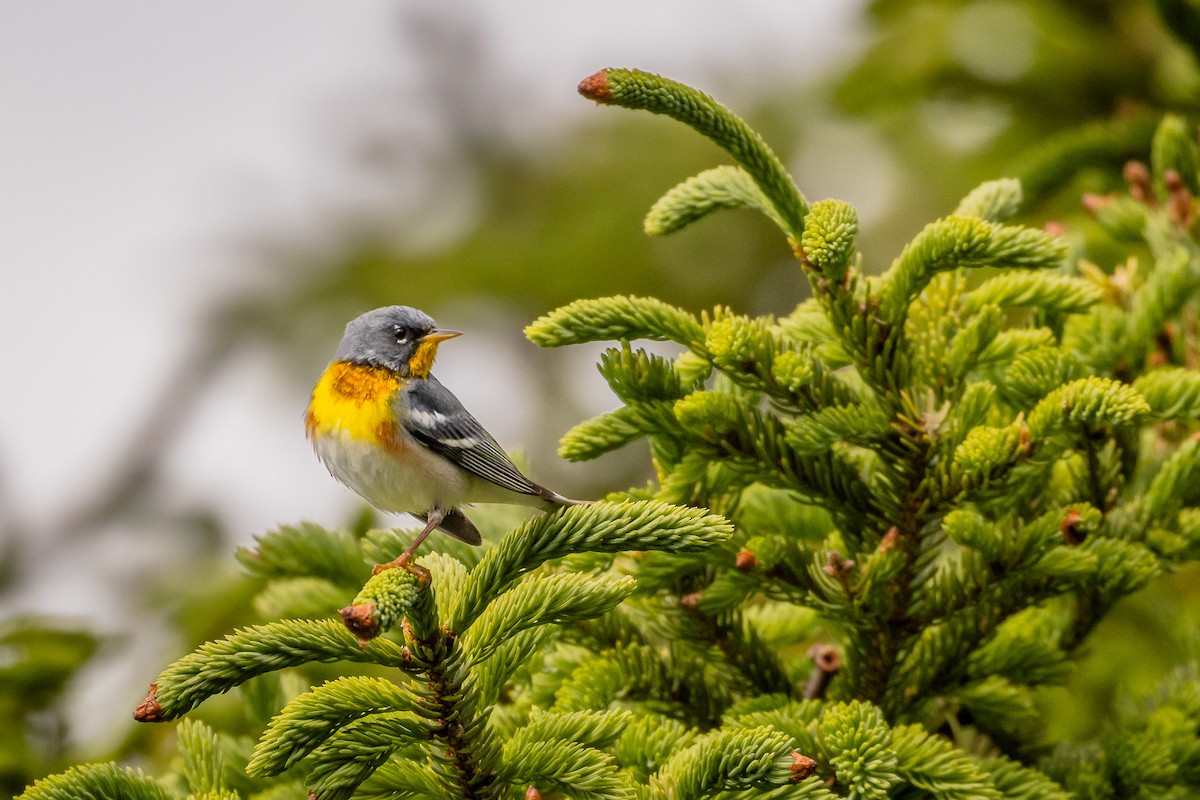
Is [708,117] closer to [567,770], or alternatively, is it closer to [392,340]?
[567,770]

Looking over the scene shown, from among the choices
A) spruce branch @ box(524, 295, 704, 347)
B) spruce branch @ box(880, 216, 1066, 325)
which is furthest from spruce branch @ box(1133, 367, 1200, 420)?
spruce branch @ box(524, 295, 704, 347)

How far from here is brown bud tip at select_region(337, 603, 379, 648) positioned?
117cm

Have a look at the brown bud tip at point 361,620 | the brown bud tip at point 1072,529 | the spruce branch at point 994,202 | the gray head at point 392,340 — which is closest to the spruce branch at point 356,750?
the brown bud tip at point 361,620

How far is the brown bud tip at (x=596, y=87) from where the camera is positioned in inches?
59.6

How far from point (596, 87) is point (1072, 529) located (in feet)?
3.36

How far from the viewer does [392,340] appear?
2570 mm

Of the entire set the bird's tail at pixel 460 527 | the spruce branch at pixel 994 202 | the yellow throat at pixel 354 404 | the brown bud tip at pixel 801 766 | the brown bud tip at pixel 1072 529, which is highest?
the spruce branch at pixel 994 202

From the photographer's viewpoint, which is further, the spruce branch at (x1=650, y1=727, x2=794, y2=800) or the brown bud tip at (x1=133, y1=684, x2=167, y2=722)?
the spruce branch at (x1=650, y1=727, x2=794, y2=800)

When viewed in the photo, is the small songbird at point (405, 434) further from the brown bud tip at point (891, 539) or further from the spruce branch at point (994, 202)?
the spruce branch at point (994, 202)

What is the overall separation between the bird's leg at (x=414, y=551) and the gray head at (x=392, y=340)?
1.40 feet

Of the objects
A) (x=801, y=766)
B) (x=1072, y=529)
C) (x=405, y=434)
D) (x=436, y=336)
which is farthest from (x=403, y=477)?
(x=1072, y=529)

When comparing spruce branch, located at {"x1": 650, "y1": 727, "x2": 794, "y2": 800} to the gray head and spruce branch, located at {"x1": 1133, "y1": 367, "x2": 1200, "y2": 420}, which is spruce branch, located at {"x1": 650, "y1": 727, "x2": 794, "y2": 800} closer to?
spruce branch, located at {"x1": 1133, "y1": 367, "x2": 1200, "y2": 420}

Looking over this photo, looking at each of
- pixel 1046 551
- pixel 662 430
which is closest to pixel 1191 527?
pixel 1046 551

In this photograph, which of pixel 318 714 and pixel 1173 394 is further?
pixel 1173 394
